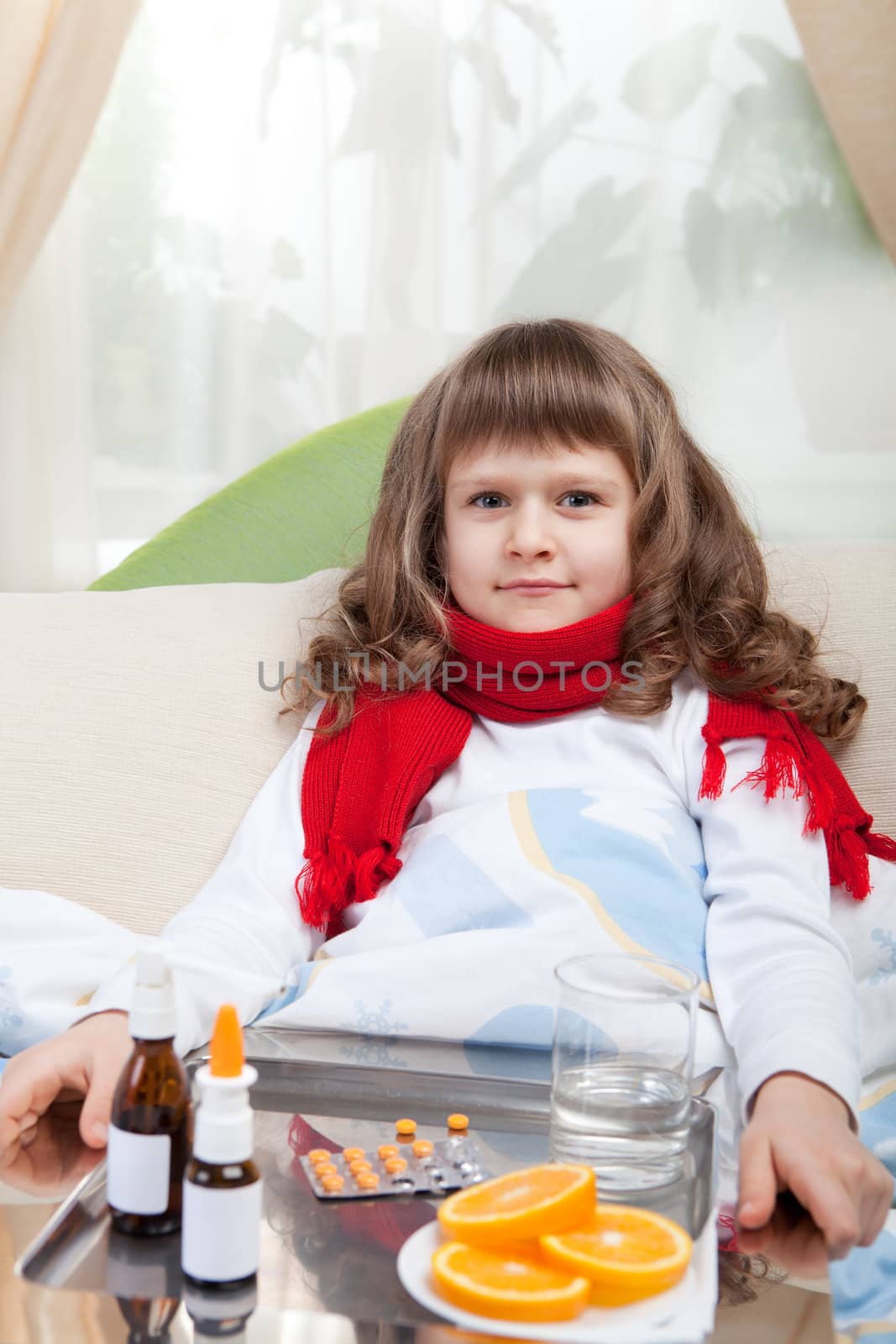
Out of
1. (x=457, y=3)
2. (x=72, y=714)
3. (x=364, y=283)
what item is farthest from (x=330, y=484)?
(x=457, y=3)

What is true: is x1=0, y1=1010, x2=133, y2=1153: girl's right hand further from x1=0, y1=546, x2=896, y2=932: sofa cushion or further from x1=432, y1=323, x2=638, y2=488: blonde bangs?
x1=432, y1=323, x2=638, y2=488: blonde bangs

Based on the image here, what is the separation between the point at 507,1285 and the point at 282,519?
101 cm

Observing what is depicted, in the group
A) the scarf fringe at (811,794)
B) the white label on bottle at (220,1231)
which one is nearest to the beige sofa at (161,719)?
the scarf fringe at (811,794)

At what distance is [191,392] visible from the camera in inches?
87.0

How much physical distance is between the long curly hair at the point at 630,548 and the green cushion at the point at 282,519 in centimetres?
20

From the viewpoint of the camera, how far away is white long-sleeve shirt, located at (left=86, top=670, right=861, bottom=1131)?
2.58ft

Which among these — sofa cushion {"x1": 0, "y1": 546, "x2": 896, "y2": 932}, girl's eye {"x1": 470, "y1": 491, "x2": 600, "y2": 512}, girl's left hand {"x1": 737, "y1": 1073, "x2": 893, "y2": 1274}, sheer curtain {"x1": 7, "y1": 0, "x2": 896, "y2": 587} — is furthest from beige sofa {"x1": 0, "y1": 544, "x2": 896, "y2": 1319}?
sheer curtain {"x1": 7, "y1": 0, "x2": 896, "y2": 587}

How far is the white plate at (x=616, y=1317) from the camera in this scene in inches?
18.2

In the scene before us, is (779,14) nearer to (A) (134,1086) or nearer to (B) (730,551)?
(B) (730,551)

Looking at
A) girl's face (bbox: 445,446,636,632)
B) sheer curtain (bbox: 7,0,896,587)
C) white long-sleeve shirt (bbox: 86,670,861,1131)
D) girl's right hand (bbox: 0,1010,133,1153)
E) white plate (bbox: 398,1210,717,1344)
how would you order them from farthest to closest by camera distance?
sheer curtain (bbox: 7,0,896,587) < girl's face (bbox: 445,446,636,632) < white long-sleeve shirt (bbox: 86,670,861,1131) < girl's right hand (bbox: 0,1010,133,1153) < white plate (bbox: 398,1210,717,1344)

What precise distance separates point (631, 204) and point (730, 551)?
1.15 meters

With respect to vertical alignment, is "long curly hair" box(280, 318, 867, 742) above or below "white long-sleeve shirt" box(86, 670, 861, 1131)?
above

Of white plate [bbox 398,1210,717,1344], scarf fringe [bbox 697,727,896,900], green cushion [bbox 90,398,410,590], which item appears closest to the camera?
white plate [bbox 398,1210,717,1344]

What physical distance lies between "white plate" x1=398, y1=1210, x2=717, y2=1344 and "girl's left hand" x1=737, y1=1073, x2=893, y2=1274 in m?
0.08
